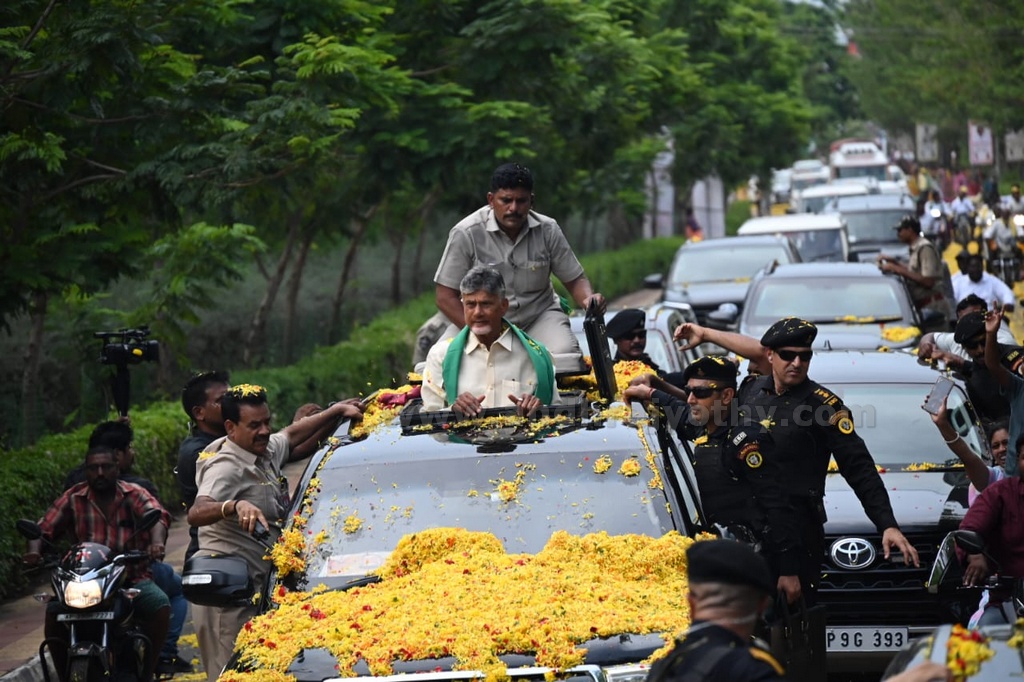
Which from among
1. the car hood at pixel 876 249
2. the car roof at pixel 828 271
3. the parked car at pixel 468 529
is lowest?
the car hood at pixel 876 249

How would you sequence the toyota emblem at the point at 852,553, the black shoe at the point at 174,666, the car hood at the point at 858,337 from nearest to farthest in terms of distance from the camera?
the toyota emblem at the point at 852,553 < the black shoe at the point at 174,666 < the car hood at the point at 858,337

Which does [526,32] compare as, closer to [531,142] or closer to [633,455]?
[531,142]

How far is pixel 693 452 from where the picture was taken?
316 inches

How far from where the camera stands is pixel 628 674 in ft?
18.5

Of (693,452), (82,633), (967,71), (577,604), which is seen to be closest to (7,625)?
(82,633)

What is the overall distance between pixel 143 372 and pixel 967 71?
30.1m

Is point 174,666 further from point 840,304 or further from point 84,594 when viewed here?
point 840,304

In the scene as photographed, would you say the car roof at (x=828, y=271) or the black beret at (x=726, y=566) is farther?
the car roof at (x=828, y=271)

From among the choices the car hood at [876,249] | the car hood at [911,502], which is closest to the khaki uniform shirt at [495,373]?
the car hood at [911,502]

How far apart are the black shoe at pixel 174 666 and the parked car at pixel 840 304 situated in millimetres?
6995

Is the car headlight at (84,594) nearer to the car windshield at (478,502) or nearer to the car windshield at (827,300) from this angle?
the car windshield at (478,502)

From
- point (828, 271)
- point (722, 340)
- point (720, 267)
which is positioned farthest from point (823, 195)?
point (722, 340)

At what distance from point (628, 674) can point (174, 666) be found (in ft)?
15.8

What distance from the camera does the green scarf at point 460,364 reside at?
757cm
